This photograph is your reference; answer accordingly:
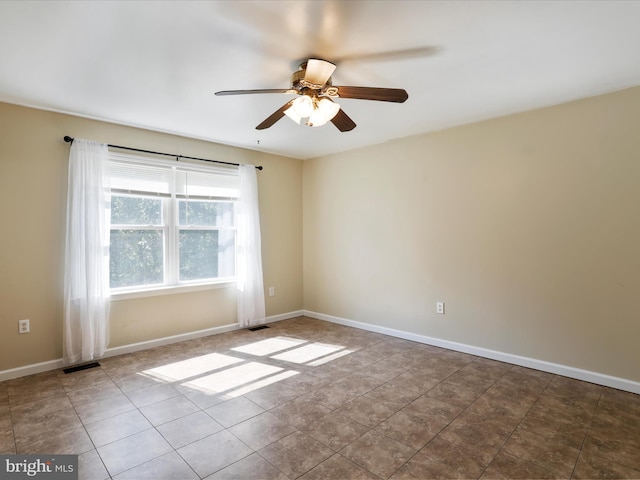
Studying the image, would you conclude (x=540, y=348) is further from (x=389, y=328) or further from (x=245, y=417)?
(x=245, y=417)

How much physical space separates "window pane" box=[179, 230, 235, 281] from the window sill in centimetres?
12

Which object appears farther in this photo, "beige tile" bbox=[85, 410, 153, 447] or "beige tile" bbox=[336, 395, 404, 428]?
"beige tile" bbox=[336, 395, 404, 428]

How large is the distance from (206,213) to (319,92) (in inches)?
102

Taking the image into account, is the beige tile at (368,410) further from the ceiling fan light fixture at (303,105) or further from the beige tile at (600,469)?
the ceiling fan light fixture at (303,105)

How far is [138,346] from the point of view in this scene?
376 cm

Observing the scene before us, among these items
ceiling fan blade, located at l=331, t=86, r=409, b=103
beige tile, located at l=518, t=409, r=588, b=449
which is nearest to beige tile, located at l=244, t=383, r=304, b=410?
beige tile, located at l=518, t=409, r=588, b=449

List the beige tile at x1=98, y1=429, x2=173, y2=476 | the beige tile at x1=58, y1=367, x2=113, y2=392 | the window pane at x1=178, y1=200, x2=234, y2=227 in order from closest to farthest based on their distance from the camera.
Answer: the beige tile at x1=98, y1=429, x2=173, y2=476
the beige tile at x1=58, y1=367, x2=113, y2=392
the window pane at x1=178, y1=200, x2=234, y2=227

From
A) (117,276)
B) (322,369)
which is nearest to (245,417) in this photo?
(322,369)

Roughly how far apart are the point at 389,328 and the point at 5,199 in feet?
13.7

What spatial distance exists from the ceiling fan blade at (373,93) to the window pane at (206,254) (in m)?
2.77

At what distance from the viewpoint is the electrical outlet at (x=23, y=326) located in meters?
3.10

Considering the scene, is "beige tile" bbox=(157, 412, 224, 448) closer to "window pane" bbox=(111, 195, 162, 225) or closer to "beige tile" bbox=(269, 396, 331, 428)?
"beige tile" bbox=(269, 396, 331, 428)

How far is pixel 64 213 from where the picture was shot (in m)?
3.31

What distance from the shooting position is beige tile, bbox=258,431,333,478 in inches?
73.9
